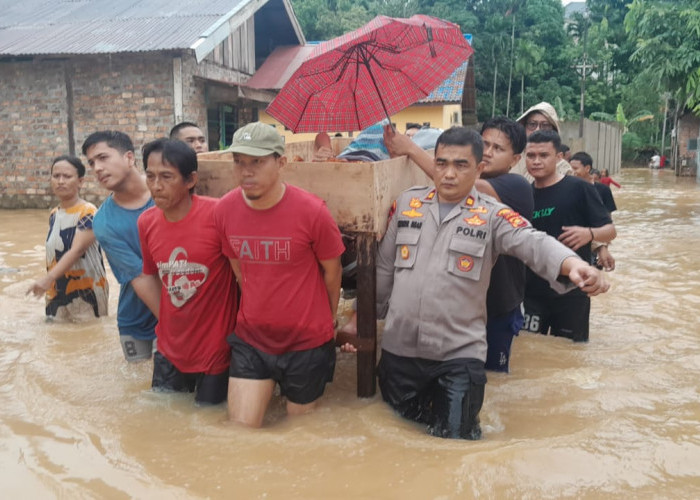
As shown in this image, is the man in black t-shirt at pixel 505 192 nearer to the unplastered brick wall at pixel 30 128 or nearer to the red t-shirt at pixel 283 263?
the red t-shirt at pixel 283 263

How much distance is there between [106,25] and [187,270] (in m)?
11.2

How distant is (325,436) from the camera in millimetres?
3150

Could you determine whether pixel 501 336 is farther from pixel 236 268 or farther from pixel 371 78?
pixel 371 78

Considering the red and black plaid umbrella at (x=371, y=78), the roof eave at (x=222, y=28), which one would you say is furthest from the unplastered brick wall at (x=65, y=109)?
the red and black plaid umbrella at (x=371, y=78)

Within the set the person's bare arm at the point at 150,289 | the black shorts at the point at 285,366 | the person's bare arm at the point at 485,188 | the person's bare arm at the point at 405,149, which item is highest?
the person's bare arm at the point at 405,149

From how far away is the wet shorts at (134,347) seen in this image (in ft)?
13.1

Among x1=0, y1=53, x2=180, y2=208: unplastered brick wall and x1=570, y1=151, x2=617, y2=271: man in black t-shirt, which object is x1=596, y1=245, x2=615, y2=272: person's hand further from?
x1=0, y1=53, x2=180, y2=208: unplastered brick wall

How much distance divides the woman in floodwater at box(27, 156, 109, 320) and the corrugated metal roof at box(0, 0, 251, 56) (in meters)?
6.48

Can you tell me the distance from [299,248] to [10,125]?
12247 mm

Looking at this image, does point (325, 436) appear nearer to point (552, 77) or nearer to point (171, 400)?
point (171, 400)

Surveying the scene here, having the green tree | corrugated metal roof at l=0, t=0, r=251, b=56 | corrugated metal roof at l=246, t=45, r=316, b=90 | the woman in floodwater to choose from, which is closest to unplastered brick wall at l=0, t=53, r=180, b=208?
corrugated metal roof at l=0, t=0, r=251, b=56

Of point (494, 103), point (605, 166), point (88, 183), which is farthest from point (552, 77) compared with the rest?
point (88, 183)

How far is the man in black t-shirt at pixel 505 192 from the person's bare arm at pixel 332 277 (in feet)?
3.13

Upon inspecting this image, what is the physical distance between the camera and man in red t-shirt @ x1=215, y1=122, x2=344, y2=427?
3.03 meters
